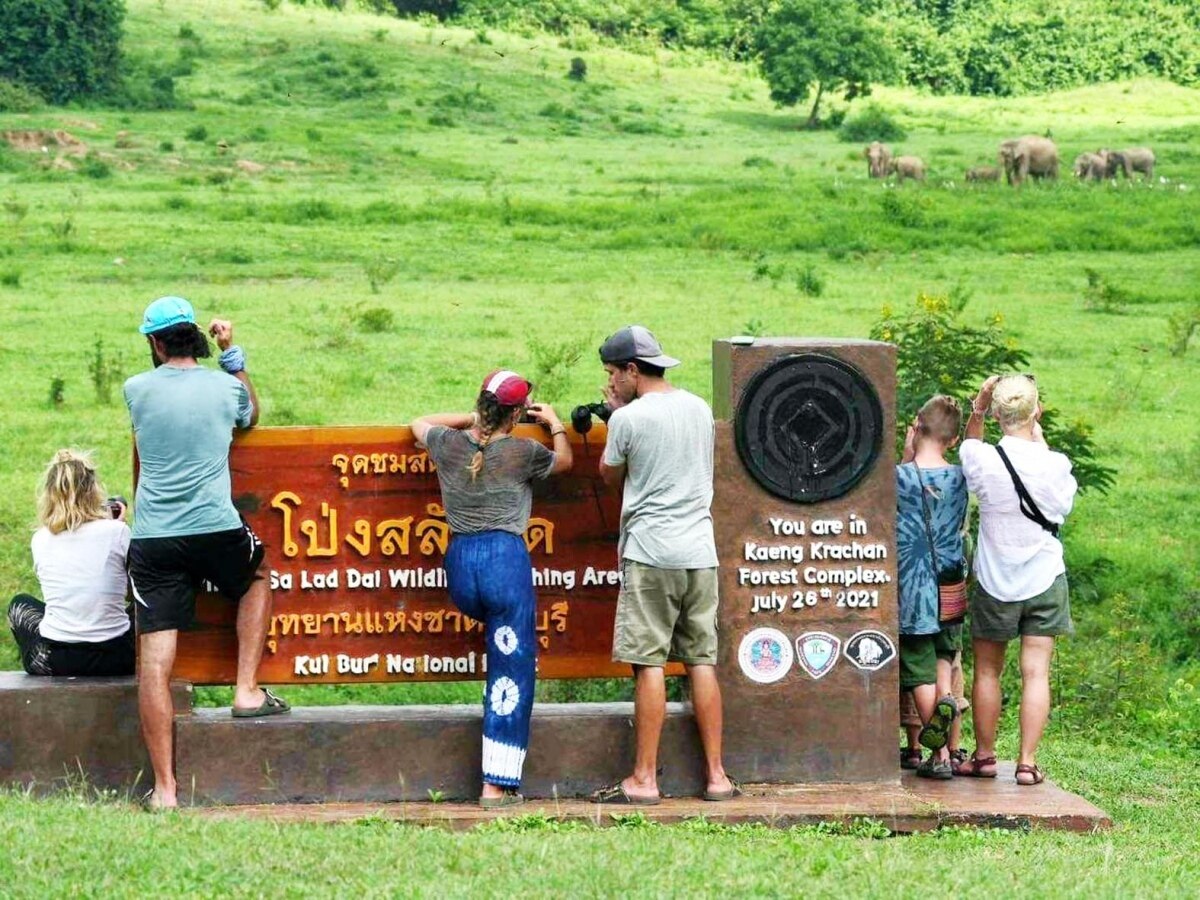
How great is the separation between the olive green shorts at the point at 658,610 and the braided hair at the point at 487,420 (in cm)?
63

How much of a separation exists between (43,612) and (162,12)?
161ft

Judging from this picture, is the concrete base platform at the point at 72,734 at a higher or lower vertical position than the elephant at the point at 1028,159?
lower

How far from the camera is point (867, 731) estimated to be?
25.8 feet

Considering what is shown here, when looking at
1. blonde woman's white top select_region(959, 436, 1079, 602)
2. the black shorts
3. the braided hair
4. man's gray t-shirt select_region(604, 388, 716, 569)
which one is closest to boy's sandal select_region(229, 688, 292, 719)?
the black shorts

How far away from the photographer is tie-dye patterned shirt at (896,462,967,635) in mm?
7984

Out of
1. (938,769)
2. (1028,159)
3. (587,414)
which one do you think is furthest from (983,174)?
(587,414)

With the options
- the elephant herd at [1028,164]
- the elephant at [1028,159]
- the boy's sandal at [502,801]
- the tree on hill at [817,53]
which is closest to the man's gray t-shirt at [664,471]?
the boy's sandal at [502,801]

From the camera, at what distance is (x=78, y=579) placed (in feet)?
25.6

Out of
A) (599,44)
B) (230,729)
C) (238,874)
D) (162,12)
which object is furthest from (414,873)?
(599,44)

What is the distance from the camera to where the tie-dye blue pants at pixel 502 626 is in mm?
7449

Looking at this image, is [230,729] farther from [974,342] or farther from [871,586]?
[974,342]

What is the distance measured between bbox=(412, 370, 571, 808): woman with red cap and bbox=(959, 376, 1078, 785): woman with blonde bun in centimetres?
160

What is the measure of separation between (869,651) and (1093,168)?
3220 centimetres

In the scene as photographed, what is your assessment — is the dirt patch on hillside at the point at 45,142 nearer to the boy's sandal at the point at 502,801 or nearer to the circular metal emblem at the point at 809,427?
the circular metal emblem at the point at 809,427
